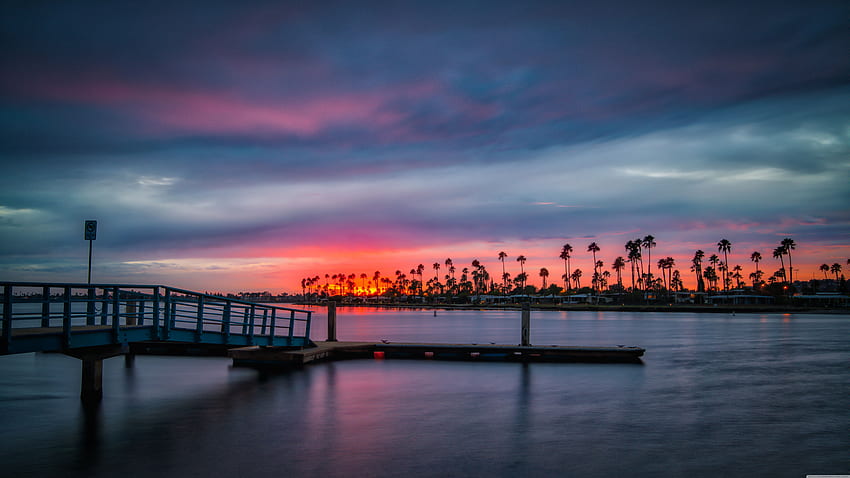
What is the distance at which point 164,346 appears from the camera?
2802cm

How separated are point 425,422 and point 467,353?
13.0 meters

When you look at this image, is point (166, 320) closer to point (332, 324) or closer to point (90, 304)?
point (90, 304)

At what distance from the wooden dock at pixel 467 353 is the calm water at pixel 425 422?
1031mm

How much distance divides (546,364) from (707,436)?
12.5 m

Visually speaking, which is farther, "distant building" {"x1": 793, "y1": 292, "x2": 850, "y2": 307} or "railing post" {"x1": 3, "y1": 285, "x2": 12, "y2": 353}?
"distant building" {"x1": 793, "y1": 292, "x2": 850, "y2": 307}

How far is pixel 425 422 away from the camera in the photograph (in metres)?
15.0

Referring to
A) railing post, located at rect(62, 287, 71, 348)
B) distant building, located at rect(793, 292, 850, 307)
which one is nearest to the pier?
railing post, located at rect(62, 287, 71, 348)

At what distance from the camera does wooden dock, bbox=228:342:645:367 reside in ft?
85.3

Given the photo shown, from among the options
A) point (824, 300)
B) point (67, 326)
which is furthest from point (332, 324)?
point (824, 300)

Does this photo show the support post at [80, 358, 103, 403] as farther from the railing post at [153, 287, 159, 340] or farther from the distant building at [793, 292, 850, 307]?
the distant building at [793, 292, 850, 307]

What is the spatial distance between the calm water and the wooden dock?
1031mm

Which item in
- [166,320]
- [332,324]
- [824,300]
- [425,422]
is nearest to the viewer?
[425,422]

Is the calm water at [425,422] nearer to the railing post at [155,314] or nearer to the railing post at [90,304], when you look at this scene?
the railing post at [155,314]

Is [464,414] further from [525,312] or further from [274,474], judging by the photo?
[525,312]
